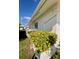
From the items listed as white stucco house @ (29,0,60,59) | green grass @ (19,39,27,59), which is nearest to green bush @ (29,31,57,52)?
white stucco house @ (29,0,60,59)

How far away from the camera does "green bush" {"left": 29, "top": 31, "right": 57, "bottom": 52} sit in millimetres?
3998

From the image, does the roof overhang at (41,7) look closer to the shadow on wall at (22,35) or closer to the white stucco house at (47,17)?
the white stucco house at (47,17)

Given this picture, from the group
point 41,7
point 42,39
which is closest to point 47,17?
point 41,7

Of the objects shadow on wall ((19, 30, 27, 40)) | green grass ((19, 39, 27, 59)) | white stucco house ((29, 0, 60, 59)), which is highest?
white stucco house ((29, 0, 60, 59))

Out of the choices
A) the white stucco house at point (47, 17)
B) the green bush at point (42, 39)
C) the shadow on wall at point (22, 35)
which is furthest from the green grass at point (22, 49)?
the white stucco house at point (47, 17)

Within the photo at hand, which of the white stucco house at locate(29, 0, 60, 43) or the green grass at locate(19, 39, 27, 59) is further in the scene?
the white stucco house at locate(29, 0, 60, 43)

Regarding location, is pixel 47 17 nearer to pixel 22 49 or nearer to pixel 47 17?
pixel 47 17

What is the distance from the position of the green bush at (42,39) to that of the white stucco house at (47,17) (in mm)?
121

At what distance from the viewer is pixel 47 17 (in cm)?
410

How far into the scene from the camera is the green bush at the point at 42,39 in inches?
157

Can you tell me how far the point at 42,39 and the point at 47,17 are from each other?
1.78 ft

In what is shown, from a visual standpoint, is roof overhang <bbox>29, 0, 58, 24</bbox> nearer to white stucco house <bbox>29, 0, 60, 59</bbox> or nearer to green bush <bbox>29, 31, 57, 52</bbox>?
white stucco house <bbox>29, 0, 60, 59</bbox>

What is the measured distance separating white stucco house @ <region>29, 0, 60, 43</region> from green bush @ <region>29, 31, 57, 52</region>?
4.8 inches

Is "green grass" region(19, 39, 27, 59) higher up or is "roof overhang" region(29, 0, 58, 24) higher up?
"roof overhang" region(29, 0, 58, 24)
